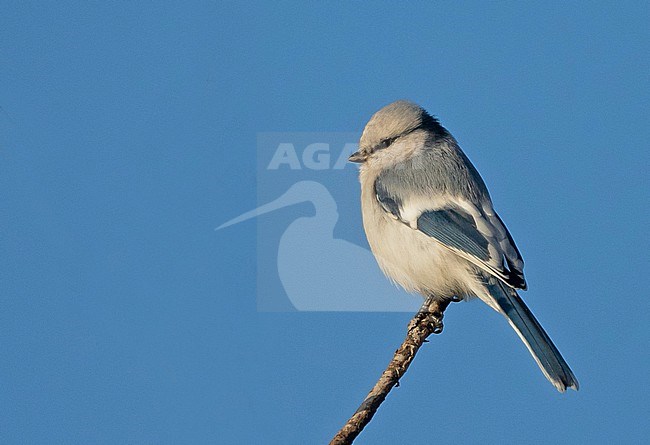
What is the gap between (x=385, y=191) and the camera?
367cm

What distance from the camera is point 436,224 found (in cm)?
343

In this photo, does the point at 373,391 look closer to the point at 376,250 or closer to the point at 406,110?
the point at 376,250

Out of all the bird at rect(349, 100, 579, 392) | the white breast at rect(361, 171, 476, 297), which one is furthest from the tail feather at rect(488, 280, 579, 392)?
the white breast at rect(361, 171, 476, 297)

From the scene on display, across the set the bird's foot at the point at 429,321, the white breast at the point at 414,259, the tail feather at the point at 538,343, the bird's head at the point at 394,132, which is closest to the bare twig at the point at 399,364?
the bird's foot at the point at 429,321

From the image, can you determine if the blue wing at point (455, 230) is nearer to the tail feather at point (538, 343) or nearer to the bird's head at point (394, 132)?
the tail feather at point (538, 343)

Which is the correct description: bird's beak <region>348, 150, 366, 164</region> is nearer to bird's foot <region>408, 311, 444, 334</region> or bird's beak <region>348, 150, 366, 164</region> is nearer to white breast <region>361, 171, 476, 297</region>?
white breast <region>361, 171, 476, 297</region>

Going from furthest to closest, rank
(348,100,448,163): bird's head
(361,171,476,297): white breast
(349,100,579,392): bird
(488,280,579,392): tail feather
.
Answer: (348,100,448,163): bird's head < (361,171,476,297): white breast < (349,100,579,392): bird < (488,280,579,392): tail feather

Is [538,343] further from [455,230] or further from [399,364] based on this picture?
[399,364]

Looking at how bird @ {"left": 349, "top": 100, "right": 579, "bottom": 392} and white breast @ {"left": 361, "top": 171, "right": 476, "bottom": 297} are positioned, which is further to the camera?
white breast @ {"left": 361, "top": 171, "right": 476, "bottom": 297}

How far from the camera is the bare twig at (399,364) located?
2244 millimetres

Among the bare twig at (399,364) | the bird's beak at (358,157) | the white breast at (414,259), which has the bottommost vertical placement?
the bare twig at (399,364)

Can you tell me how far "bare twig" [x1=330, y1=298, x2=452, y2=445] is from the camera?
88.4 inches

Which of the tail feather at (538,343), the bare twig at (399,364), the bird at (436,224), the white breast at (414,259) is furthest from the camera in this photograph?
the white breast at (414,259)

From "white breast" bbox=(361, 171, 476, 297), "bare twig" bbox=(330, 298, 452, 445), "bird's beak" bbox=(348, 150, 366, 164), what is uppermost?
"bird's beak" bbox=(348, 150, 366, 164)
